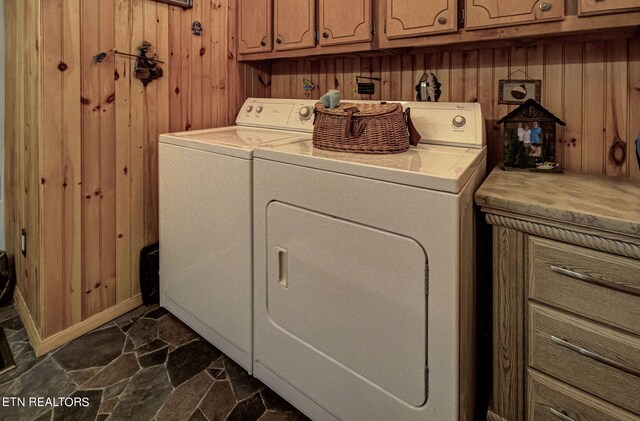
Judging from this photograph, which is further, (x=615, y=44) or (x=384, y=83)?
(x=384, y=83)

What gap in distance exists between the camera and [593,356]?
1.05 m

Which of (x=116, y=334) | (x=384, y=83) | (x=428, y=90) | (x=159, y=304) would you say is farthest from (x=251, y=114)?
(x=116, y=334)

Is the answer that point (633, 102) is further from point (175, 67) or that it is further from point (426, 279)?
point (175, 67)

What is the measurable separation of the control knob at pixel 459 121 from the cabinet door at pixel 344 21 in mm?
574

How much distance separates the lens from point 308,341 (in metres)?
1.44

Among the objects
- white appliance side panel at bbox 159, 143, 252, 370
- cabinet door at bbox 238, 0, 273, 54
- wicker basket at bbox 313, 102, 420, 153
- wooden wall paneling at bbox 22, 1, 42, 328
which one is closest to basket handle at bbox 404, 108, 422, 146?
wicker basket at bbox 313, 102, 420, 153

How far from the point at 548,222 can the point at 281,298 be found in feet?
3.02

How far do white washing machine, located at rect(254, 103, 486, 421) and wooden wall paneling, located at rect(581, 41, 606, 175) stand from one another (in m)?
0.43

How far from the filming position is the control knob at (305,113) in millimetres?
2117

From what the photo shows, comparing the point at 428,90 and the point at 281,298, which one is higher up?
the point at 428,90

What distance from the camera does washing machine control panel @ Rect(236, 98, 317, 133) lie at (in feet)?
7.02

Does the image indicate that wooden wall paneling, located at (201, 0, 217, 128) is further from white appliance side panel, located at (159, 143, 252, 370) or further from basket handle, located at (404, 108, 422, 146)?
basket handle, located at (404, 108, 422, 146)

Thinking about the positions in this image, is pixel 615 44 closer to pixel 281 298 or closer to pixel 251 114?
pixel 281 298

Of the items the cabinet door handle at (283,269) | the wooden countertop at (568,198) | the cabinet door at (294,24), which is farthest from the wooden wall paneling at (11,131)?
the wooden countertop at (568,198)
